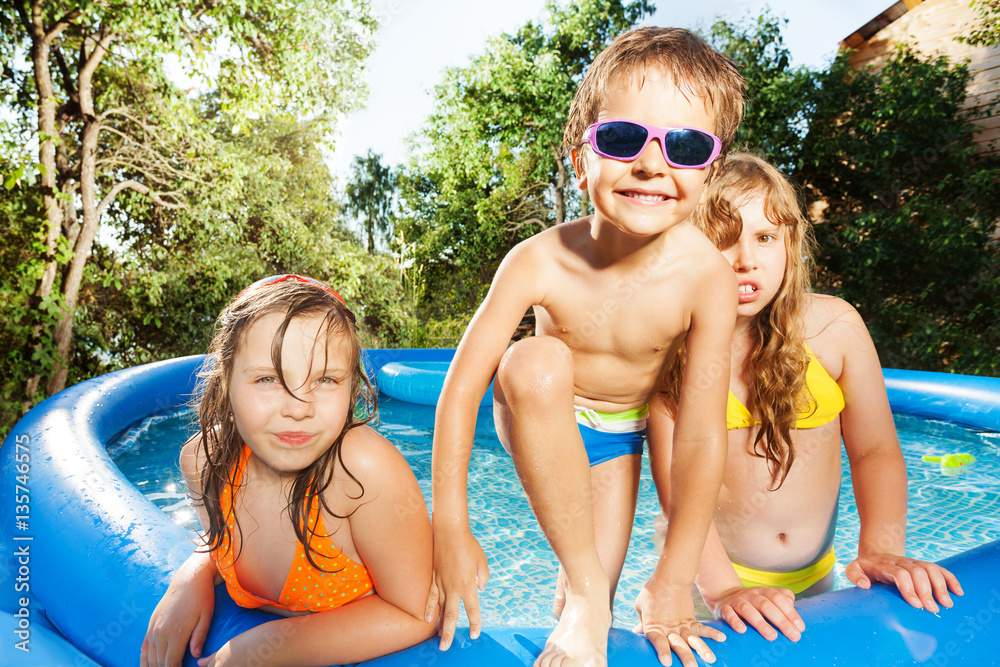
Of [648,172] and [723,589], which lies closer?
[648,172]

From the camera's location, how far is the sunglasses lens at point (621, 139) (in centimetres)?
145

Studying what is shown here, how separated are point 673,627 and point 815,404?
101 cm

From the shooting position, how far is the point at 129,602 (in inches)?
66.4

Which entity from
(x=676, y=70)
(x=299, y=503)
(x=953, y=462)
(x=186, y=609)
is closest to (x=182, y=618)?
(x=186, y=609)

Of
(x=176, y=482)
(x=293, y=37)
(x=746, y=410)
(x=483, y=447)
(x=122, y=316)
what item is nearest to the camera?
(x=746, y=410)

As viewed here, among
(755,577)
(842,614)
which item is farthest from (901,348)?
(842,614)

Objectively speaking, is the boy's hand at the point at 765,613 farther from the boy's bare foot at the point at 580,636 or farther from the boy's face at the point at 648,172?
the boy's face at the point at 648,172

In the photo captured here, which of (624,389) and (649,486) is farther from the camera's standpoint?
(649,486)

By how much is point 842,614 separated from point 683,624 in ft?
1.19

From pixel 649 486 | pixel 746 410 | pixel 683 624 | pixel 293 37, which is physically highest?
pixel 293 37

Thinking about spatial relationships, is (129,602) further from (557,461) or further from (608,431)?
(608,431)

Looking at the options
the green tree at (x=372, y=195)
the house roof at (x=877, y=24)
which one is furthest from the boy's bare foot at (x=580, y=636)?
the green tree at (x=372, y=195)

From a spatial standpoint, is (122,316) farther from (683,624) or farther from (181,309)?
(683,624)

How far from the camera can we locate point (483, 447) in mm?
5102
